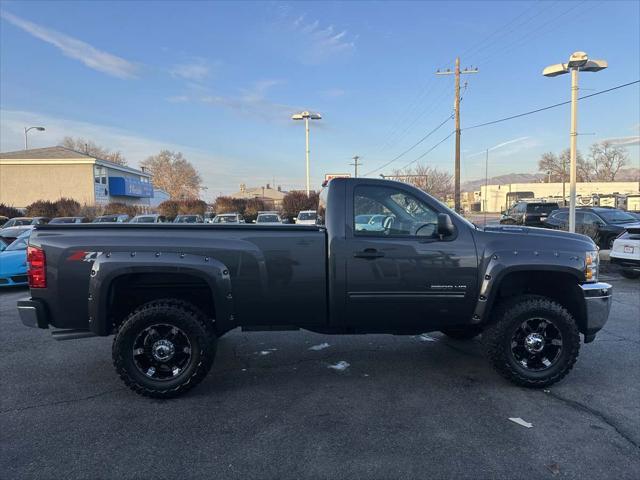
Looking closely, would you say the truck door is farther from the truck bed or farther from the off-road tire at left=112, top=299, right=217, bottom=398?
the off-road tire at left=112, top=299, right=217, bottom=398

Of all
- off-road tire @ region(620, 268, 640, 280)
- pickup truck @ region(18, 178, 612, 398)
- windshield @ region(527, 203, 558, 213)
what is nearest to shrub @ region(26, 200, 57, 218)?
windshield @ region(527, 203, 558, 213)

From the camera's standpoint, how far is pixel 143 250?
12.8 feet

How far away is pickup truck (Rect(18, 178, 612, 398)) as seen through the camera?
12.9ft

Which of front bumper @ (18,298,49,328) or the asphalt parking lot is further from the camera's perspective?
front bumper @ (18,298,49,328)

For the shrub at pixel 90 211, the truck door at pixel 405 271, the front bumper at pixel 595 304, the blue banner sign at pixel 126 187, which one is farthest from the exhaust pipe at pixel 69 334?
the blue banner sign at pixel 126 187

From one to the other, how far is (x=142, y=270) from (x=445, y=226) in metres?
2.75

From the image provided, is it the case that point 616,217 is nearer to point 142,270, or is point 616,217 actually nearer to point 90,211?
point 142,270

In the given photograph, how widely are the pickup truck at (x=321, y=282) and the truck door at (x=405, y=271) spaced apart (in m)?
0.01

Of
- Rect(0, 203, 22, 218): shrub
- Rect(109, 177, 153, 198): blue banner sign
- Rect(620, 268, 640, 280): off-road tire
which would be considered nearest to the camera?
Rect(620, 268, 640, 280): off-road tire

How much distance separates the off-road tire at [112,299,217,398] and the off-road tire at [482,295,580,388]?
106 inches

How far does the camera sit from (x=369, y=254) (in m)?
4.05

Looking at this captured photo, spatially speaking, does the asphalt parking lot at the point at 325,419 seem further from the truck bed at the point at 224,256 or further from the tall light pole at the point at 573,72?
the tall light pole at the point at 573,72

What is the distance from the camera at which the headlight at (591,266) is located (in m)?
4.21

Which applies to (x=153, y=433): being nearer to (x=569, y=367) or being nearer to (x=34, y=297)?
(x=34, y=297)
